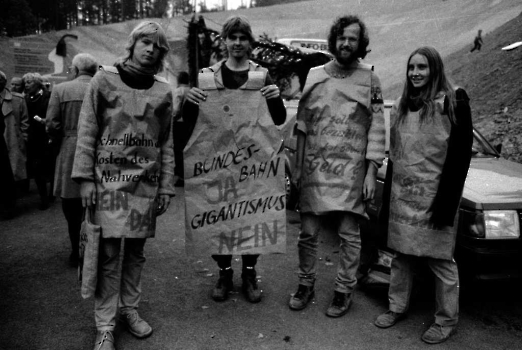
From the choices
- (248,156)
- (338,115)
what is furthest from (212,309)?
(338,115)

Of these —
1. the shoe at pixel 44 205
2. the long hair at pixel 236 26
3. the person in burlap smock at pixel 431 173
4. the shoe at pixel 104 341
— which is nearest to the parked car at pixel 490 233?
the person in burlap smock at pixel 431 173

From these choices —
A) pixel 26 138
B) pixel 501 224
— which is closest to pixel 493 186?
pixel 501 224

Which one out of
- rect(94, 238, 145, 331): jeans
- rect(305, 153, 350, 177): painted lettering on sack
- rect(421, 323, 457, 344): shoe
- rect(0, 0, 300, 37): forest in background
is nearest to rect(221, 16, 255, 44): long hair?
rect(305, 153, 350, 177): painted lettering on sack

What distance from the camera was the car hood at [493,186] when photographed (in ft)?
11.1

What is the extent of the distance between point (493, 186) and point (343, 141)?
1284 millimetres

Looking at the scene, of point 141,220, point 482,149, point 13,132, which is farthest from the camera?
point 13,132

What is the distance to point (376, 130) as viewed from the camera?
11.1 feet

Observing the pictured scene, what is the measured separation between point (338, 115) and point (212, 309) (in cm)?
177

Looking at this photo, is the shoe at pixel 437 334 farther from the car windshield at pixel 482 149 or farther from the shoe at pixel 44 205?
the shoe at pixel 44 205

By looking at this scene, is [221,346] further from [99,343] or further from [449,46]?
[449,46]

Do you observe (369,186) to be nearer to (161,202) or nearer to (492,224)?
(492,224)

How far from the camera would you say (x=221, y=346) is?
3064 millimetres

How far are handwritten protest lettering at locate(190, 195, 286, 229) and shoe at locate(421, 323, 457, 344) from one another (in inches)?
51.9

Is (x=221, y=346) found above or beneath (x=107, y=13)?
beneath
